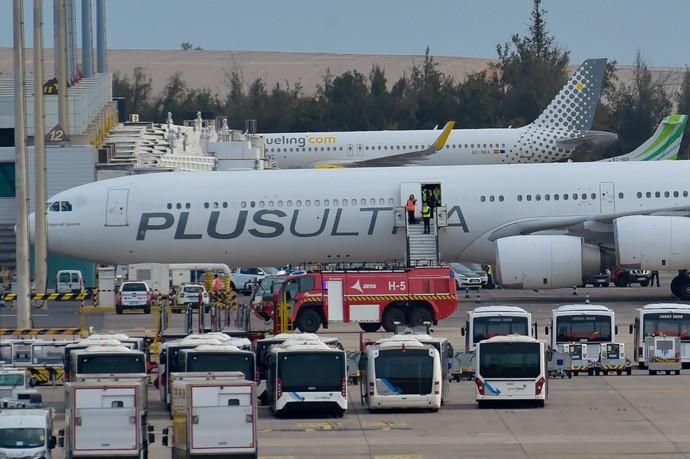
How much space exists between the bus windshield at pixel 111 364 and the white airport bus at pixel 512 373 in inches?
264

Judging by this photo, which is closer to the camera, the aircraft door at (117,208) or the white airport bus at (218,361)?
the white airport bus at (218,361)

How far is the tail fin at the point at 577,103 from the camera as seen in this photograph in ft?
330

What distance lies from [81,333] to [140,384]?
13170 millimetres

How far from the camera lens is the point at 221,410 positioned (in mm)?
26641

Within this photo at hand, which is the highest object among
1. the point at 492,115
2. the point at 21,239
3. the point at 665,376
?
the point at 492,115

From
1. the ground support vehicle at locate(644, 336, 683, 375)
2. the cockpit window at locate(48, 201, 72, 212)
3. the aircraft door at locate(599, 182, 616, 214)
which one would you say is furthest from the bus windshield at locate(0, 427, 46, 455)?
the aircraft door at locate(599, 182, 616, 214)

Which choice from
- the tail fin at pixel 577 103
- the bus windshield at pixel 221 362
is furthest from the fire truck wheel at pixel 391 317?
the tail fin at pixel 577 103

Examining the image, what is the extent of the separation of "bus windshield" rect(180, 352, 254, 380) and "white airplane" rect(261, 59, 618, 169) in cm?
6371

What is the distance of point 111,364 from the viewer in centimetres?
3366

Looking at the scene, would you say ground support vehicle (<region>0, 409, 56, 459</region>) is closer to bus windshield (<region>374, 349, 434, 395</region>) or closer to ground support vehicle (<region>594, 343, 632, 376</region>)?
bus windshield (<region>374, 349, 434, 395</region>)

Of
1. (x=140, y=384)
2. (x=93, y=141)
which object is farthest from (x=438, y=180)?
(x=140, y=384)

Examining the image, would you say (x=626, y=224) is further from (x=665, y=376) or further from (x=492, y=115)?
(x=492, y=115)

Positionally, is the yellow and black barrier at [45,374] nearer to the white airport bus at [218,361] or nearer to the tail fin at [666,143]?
the white airport bus at [218,361]

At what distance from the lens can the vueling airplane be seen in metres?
54.7
